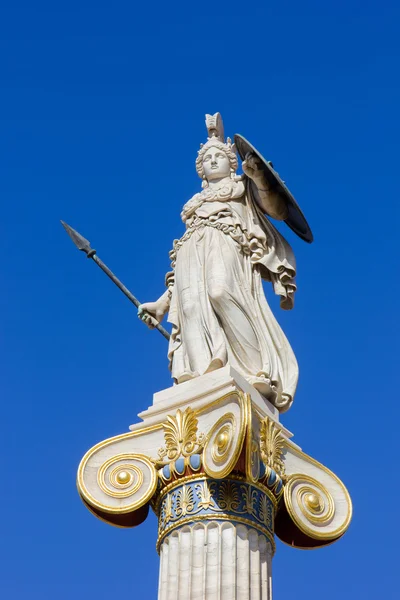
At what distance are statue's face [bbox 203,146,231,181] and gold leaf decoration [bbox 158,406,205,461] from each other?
472cm

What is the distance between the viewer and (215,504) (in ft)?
47.3

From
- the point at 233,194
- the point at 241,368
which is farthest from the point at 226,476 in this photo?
the point at 233,194

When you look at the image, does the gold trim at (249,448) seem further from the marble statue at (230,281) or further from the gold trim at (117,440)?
the marble statue at (230,281)

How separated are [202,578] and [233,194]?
6256mm

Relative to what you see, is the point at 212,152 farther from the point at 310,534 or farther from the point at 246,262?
the point at 310,534

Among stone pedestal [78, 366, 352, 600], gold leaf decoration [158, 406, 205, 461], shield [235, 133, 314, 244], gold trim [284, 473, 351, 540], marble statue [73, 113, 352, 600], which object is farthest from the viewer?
shield [235, 133, 314, 244]

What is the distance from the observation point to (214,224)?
57.8ft

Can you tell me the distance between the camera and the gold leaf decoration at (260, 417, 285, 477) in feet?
49.1

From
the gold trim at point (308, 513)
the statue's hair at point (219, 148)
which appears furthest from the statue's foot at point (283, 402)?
the statue's hair at point (219, 148)

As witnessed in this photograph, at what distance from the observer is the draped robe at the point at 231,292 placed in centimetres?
1612

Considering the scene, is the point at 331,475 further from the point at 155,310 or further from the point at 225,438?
the point at 155,310

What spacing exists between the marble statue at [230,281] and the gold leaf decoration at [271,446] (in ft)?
2.48

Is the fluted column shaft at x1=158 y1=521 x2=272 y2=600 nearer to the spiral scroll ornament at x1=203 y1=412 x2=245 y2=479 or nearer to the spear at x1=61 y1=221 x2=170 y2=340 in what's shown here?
the spiral scroll ornament at x1=203 y1=412 x2=245 y2=479

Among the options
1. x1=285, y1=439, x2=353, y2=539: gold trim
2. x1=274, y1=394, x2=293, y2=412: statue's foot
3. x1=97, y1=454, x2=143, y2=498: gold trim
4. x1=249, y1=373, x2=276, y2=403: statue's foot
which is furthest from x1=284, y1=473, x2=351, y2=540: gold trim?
x1=97, y1=454, x2=143, y2=498: gold trim
